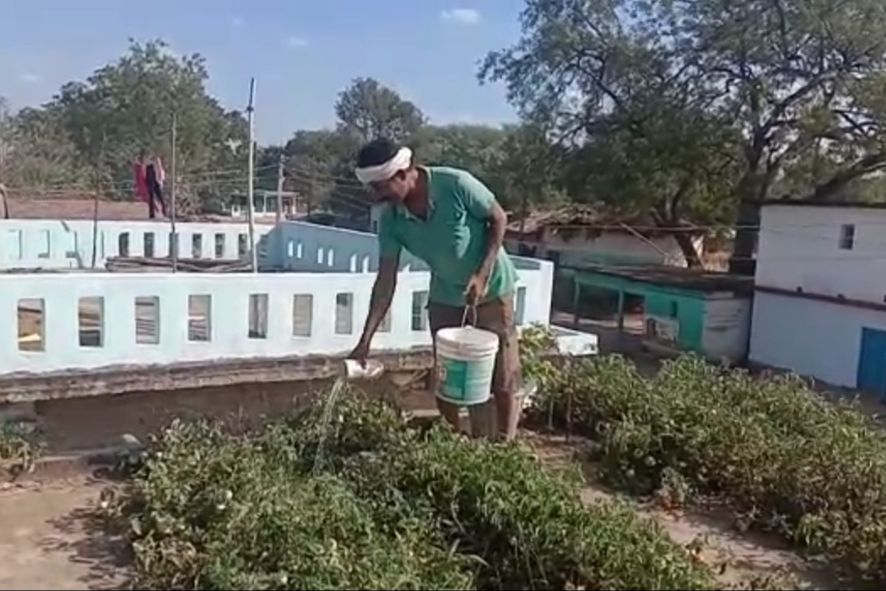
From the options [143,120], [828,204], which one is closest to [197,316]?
[828,204]

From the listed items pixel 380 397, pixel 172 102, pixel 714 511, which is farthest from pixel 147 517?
pixel 172 102

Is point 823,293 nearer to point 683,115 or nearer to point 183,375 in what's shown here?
point 683,115

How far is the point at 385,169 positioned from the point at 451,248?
1.41 ft

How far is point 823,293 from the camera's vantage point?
13.0 meters

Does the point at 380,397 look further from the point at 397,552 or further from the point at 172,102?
the point at 172,102

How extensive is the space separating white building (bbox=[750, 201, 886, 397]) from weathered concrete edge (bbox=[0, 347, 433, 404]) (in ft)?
31.0

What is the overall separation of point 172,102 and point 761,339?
62.8 feet

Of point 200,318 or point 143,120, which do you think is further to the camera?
point 143,120

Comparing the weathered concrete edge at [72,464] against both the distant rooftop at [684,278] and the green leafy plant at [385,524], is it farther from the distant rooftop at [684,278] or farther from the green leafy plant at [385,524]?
the distant rooftop at [684,278]

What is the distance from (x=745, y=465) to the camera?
361 cm

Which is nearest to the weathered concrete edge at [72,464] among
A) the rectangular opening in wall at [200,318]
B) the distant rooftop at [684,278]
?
the rectangular opening in wall at [200,318]

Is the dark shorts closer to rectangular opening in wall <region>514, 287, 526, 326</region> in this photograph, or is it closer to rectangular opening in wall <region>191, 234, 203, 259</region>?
rectangular opening in wall <region>514, 287, 526, 326</region>

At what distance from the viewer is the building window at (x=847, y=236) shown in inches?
486

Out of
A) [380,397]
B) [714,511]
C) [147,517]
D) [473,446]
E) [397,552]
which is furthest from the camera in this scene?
[380,397]
